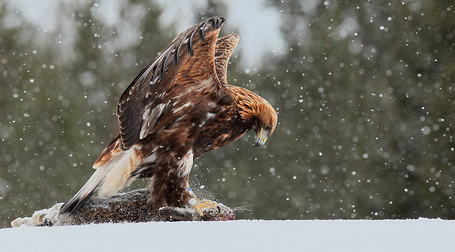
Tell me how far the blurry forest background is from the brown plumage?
6458mm

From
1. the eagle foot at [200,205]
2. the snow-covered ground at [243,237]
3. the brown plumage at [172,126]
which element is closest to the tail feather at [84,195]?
the brown plumage at [172,126]

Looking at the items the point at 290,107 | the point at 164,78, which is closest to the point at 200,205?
the point at 164,78

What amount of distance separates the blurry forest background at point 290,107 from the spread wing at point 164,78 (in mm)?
6619

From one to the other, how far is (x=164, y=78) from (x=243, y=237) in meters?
1.58

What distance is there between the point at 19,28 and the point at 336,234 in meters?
10.6

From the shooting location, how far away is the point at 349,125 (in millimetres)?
11812

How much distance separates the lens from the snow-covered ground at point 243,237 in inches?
112

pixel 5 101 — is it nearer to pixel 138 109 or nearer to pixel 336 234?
pixel 138 109

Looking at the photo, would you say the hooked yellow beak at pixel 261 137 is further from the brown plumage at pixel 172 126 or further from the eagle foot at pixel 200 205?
the eagle foot at pixel 200 205

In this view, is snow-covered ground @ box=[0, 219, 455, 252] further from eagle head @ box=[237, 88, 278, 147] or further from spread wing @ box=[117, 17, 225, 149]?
eagle head @ box=[237, 88, 278, 147]

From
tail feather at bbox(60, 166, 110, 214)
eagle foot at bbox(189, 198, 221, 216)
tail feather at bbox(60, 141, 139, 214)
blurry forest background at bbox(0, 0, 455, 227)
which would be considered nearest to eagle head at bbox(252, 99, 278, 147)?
eagle foot at bbox(189, 198, 221, 216)

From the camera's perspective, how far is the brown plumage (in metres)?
4.39

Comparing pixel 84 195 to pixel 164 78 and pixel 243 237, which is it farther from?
pixel 243 237

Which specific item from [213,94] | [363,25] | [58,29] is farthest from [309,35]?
[213,94]
